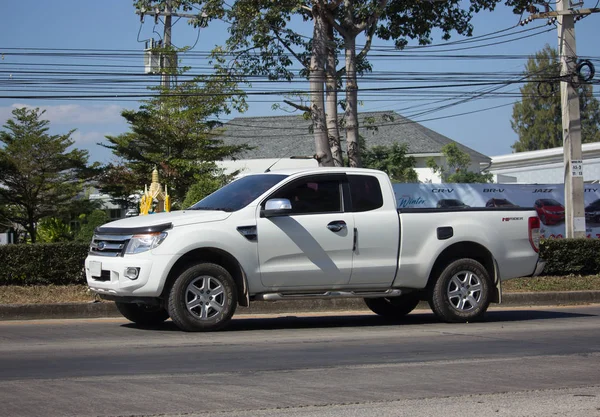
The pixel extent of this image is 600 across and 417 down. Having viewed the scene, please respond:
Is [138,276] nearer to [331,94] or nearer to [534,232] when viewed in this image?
[534,232]

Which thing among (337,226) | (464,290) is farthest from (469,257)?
(337,226)

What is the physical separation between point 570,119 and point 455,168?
3099cm

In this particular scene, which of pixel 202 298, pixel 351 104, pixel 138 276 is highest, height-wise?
pixel 351 104

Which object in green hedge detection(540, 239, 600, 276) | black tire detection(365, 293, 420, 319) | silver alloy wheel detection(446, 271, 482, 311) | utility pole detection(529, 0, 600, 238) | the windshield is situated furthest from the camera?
utility pole detection(529, 0, 600, 238)

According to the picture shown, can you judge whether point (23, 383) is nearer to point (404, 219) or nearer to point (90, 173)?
point (404, 219)

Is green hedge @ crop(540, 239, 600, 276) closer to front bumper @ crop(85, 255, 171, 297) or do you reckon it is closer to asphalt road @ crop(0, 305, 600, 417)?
asphalt road @ crop(0, 305, 600, 417)

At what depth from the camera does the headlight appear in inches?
366

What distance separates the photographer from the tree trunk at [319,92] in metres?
19.0

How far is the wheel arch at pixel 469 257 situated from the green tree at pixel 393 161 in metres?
38.7

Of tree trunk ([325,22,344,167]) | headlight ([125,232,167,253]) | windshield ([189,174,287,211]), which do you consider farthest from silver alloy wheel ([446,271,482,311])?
tree trunk ([325,22,344,167])

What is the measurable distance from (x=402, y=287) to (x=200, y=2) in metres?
12.1

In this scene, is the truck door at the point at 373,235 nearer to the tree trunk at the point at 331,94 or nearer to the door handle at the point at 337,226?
the door handle at the point at 337,226

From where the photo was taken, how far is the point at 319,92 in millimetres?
19047

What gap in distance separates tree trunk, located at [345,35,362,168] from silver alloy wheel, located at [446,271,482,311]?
8820 mm
